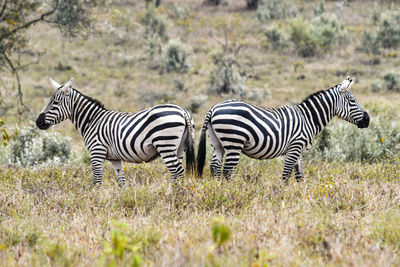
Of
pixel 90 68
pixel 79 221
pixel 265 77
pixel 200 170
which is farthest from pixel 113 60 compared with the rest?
pixel 79 221

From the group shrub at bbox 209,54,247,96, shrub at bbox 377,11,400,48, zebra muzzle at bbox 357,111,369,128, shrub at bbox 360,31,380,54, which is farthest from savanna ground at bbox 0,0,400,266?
shrub at bbox 377,11,400,48

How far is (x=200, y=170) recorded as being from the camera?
6.29m

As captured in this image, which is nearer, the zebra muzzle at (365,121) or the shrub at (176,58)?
the zebra muzzle at (365,121)

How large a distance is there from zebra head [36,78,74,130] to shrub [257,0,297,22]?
125 ft

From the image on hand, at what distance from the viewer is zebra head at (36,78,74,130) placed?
6.43 meters

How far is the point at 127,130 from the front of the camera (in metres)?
6.09

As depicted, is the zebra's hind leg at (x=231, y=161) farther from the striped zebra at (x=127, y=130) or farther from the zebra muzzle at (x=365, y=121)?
the zebra muzzle at (x=365, y=121)

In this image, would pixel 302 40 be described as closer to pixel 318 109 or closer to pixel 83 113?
pixel 318 109

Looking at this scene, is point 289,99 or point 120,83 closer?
point 289,99

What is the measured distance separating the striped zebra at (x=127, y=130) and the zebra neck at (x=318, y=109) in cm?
212

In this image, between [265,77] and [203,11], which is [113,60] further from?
[203,11]

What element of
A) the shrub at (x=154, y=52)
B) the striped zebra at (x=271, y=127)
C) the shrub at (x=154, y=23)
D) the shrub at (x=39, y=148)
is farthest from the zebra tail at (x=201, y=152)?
the shrub at (x=154, y=23)

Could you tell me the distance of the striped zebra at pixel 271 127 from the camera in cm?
610

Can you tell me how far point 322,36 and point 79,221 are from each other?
32.4 meters
